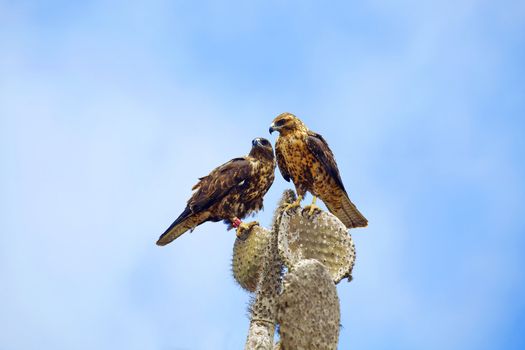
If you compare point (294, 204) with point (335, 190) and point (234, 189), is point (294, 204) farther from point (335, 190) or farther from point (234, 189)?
point (234, 189)

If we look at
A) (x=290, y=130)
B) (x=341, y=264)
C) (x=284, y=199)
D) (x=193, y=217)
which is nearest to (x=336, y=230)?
(x=341, y=264)

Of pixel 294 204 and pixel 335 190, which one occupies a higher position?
pixel 335 190

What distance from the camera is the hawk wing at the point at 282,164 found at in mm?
8422

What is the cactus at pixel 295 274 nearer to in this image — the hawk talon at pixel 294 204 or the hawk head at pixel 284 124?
the hawk talon at pixel 294 204

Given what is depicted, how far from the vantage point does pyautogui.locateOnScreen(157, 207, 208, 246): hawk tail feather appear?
909cm

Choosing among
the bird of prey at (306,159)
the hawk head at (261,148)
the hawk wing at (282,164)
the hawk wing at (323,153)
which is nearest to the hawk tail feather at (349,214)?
the bird of prey at (306,159)

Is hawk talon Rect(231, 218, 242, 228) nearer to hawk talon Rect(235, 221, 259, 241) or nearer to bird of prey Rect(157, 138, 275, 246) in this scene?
bird of prey Rect(157, 138, 275, 246)

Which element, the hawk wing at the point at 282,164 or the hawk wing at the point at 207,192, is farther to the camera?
the hawk wing at the point at 207,192

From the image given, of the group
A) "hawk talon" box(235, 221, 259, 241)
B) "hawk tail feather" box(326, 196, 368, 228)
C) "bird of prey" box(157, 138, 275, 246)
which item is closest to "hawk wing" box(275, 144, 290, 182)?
"bird of prey" box(157, 138, 275, 246)

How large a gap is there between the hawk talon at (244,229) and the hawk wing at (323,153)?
887mm

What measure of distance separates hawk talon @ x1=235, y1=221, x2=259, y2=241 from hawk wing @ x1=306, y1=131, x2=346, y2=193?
2.91 feet

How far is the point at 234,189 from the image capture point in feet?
29.1

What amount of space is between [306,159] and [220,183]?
118 centimetres

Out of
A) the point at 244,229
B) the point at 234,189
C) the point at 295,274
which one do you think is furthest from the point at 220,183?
the point at 295,274
